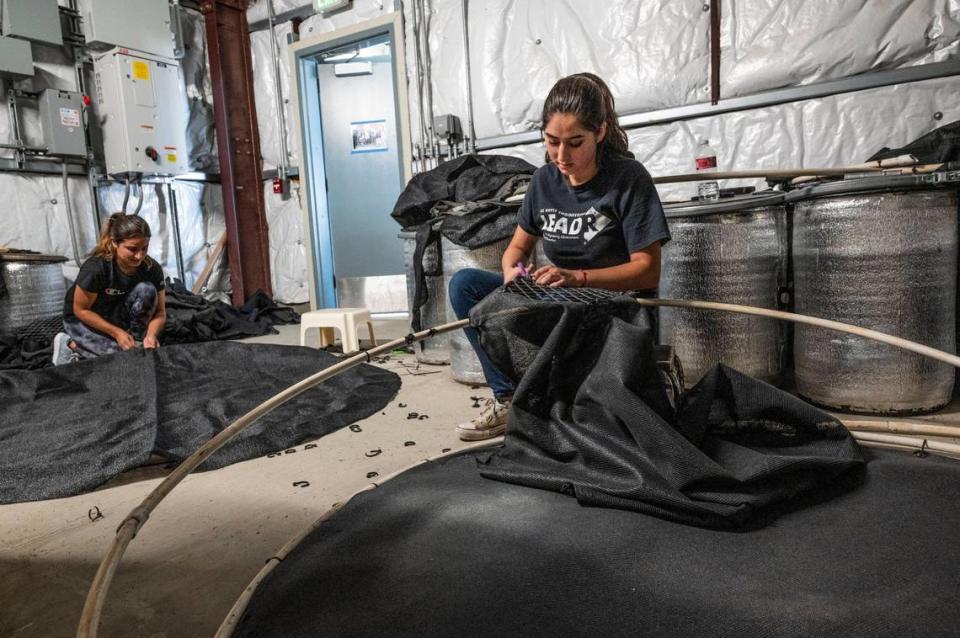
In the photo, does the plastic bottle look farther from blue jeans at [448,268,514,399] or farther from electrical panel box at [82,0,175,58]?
electrical panel box at [82,0,175,58]

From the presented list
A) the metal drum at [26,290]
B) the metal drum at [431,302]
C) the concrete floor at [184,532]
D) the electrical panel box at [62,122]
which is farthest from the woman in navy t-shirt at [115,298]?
the electrical panel box at [62,122]

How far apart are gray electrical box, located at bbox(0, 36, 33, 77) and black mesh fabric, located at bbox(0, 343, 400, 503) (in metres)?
2.27

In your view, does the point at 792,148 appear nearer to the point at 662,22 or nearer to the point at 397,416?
the point at 662,22

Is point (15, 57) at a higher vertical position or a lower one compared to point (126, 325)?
higher

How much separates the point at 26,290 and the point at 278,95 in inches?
84.4

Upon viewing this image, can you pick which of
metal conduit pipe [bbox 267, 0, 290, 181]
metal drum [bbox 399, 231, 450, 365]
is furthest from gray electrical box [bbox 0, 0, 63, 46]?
metal drum [bbox 399, 231, 450, 365]

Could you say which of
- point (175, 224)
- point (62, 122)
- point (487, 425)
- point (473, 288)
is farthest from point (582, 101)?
point (175, 224)

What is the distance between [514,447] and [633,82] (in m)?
2.26

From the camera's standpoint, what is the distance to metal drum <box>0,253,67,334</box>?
10.8 ft

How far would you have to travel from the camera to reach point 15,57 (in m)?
3.55

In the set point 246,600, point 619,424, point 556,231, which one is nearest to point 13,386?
point 246,600

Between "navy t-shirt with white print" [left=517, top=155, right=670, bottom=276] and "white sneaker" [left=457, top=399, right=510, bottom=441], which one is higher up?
"navy t-shirt with white print" [left=517, top=155, right=670, bottom=276]

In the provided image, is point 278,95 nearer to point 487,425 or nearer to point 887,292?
point 487,425

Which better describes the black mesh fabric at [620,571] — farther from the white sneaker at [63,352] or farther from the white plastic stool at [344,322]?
the white sneaker at [63,352]
